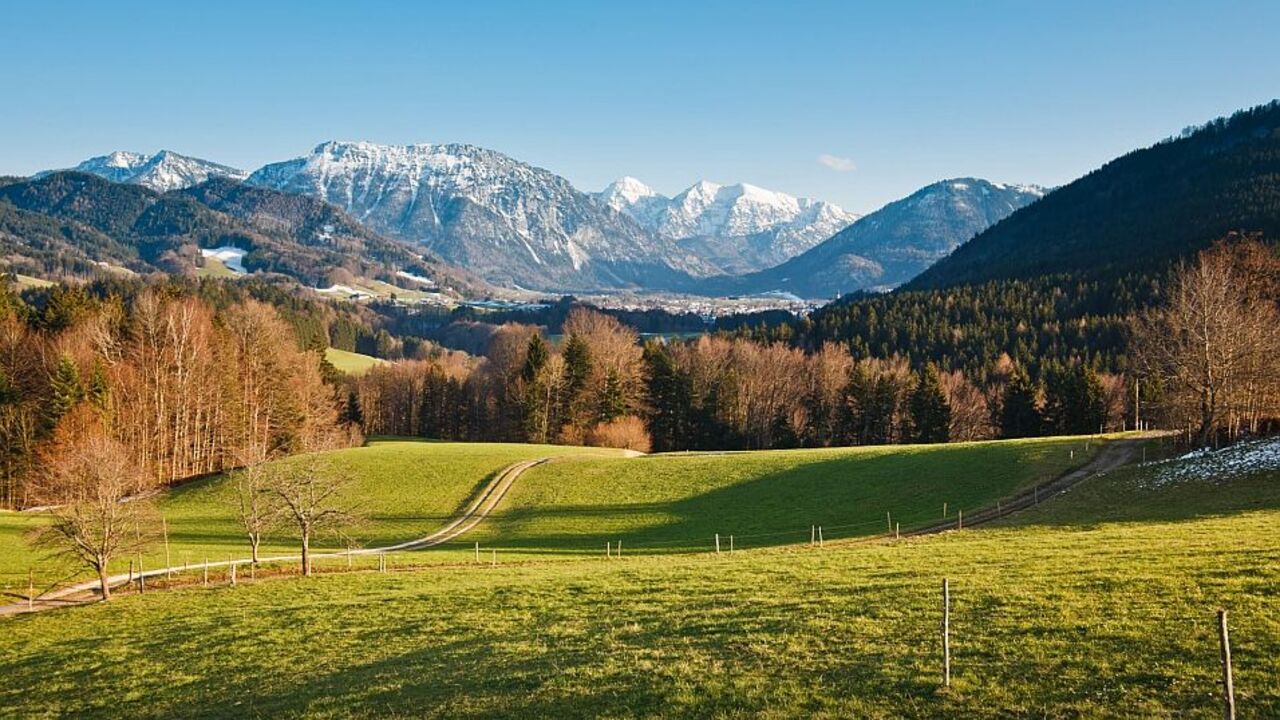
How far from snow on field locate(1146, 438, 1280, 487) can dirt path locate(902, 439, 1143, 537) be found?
435 cm

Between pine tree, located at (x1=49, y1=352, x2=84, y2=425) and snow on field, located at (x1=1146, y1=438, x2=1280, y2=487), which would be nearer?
snow on field, located at (x1=1146, y1=438, x2=1280, y2=487)

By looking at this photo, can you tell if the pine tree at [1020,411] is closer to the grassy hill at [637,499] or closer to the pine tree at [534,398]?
the grassy hill at [637,499]

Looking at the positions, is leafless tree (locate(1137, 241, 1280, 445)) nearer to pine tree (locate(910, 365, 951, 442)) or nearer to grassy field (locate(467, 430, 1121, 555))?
grassy field (locate(467, 430, 1121, 555))

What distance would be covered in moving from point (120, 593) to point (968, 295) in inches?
7312

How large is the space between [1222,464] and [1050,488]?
9598 millimetres

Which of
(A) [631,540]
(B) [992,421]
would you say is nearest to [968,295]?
(B) [992,421]

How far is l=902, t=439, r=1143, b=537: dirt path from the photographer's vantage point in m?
45.5

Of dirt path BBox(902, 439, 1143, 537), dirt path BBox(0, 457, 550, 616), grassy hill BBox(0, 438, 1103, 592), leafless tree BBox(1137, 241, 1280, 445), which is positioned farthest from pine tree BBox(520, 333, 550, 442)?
leafless tree BBox(1137, 241, 1280, 445)

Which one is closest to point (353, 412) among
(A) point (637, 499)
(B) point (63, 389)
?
(B) point (63, 389)

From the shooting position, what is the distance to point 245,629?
27.7m

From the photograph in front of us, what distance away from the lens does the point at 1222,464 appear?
46312 mm

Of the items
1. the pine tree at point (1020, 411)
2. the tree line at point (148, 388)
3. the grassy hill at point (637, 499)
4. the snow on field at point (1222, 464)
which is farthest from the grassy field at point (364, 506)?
the pine tree at point (1020, 411)

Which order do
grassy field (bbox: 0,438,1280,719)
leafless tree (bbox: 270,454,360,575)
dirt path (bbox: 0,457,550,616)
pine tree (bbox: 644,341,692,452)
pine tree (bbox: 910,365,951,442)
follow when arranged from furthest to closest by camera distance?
pine tree (bbox: 644,341,692,452), pine tree (bbox: 910,365,951,442), leafless tree (bbox: 270,454,360,575), dirt path (bbox: 0,457,550,616), grassy field (bbox: 0,438,1280,719)

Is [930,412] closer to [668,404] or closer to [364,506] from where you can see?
[668,404]
